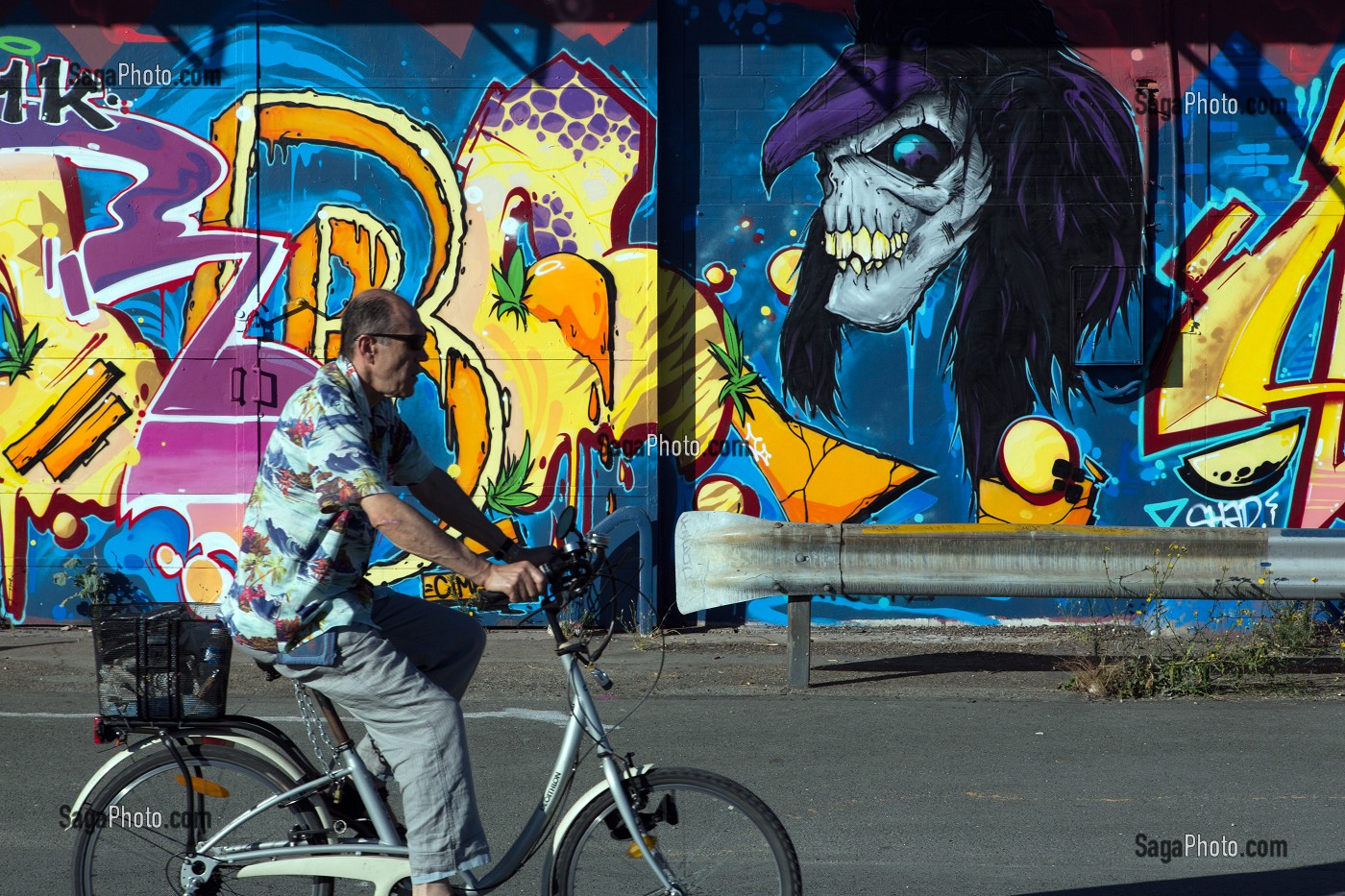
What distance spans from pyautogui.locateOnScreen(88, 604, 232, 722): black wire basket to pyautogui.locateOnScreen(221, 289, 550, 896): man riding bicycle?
120 millimetres

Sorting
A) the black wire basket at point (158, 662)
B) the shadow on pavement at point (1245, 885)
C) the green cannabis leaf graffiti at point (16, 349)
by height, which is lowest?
the shadow on pavement at point (1245, 885)

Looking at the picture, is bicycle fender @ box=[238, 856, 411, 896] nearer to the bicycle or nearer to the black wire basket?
the bicycle

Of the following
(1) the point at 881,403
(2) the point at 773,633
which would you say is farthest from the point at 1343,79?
(2) the point at 773,633

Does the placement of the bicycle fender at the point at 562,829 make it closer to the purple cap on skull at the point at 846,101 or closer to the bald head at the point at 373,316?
the bald head at the point at 373,316

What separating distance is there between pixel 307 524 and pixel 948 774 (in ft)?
11.3

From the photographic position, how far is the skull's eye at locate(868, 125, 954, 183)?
909 centimetres

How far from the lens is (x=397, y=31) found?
29.5 ft

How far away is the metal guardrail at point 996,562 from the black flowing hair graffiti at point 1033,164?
209cm

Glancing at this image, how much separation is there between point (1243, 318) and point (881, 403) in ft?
A: 8.44

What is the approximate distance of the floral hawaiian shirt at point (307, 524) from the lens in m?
3.25

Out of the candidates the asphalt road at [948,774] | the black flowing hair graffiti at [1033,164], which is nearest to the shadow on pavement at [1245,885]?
the asphalt road at [948,774]

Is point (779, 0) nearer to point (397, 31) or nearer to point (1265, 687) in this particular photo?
point (397, 31)

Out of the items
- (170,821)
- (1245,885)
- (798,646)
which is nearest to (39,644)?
(798,646)

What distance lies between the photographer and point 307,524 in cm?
330
